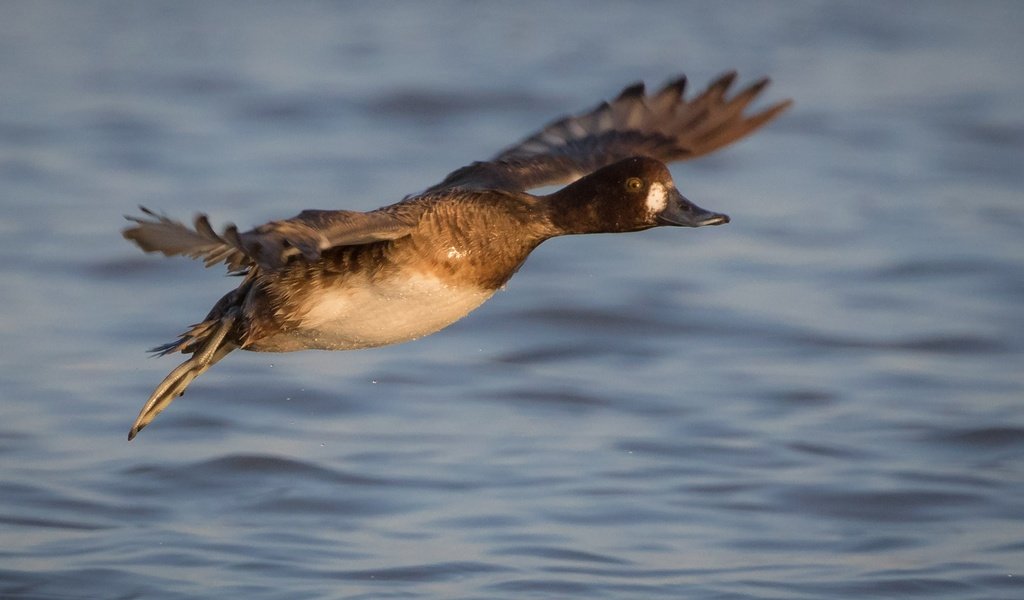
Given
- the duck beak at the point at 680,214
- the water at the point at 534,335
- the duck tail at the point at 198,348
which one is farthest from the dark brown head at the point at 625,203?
the water at the point at 534,335

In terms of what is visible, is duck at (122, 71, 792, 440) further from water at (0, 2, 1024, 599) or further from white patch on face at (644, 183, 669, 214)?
water at (0, 2, 1024, 599)

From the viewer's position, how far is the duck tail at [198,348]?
6.02 m

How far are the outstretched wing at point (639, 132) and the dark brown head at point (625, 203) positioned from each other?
0.58 metres

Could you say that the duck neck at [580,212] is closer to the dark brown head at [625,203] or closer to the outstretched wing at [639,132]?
the dark brown head at [625,203]

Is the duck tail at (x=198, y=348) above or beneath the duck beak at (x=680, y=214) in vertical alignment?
beneath

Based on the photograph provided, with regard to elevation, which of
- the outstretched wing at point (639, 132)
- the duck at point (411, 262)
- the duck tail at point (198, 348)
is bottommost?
the duck tail at point (198, 348)

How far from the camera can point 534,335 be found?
30.6 feet

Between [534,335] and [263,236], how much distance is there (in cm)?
451

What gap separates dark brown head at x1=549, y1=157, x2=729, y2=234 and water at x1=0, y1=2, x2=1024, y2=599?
1.31 m

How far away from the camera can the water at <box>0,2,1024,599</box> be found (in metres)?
6.61

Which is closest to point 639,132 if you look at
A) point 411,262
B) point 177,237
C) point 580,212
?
point 580,212

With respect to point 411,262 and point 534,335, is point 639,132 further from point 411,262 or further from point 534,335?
point 534,335

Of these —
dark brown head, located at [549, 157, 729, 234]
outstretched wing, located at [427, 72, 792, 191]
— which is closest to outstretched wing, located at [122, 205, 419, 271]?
dark brown head, located at [549, 157, 729, 234]

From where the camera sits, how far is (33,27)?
45.4 ft
